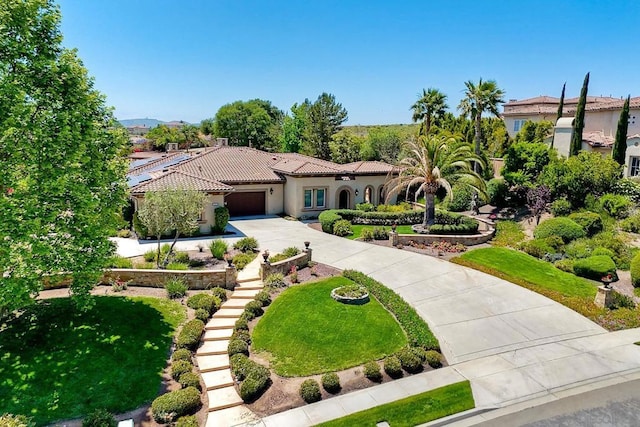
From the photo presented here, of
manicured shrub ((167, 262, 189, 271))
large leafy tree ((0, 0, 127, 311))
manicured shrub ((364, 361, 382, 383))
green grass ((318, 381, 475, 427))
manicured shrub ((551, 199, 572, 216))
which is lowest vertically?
green grass ((318, 381, 475, 427))

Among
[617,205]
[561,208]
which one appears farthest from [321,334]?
[617,205]

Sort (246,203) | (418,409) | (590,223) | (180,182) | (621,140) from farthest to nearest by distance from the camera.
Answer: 1. (246,203)
2. (621,140)
3. (180,182)
4. (590,223)
5. (418,409)

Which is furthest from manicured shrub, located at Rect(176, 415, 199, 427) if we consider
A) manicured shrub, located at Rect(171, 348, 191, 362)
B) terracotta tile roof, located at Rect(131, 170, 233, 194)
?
terracotta tile roof, located at Rect(131, 170, 233, 194)

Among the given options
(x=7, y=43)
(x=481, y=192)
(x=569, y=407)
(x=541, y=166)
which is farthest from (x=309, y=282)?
(x=541, y=166)

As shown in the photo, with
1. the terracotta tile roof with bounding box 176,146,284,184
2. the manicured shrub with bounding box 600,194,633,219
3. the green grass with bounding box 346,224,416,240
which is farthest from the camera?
the terracotta tile roof with bounding box 176,146,284,184

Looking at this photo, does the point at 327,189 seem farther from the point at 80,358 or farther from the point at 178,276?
the point at 80,358

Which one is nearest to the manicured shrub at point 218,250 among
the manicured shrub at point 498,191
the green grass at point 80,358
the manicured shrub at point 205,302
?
the manicured shrub at point 205,302

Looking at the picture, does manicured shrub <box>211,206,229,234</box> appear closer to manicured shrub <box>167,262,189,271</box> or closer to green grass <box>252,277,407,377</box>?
manicured shrub <box>167,262,189,271</box>
